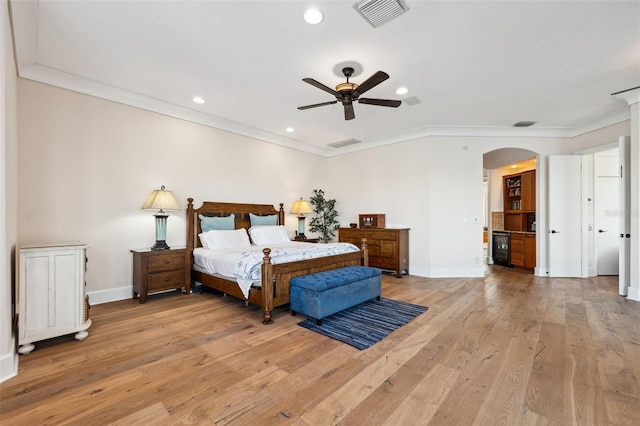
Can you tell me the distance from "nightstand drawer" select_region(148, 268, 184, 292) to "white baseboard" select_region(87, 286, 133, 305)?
46cm

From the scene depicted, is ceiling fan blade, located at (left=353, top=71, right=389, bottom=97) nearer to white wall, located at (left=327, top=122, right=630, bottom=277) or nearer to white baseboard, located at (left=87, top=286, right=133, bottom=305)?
white wall, located at (left=327, top=122, right=630, bottom=277)

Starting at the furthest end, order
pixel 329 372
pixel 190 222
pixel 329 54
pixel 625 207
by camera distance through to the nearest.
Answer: pixel 190 222, pixel 625 207, pixel 329 54, pixel 329 372

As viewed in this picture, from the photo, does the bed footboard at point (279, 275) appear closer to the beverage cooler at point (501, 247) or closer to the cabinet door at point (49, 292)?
the cabinet door at point (49, 292)

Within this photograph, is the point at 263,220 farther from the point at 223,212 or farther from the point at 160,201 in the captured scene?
the point at 160,201

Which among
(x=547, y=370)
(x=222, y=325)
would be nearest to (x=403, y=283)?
(x=547, y=370)

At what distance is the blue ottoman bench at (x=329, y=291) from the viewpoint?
122 inches

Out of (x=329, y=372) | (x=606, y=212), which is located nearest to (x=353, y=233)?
(x=329, y=372)

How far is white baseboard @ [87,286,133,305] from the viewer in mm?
3758

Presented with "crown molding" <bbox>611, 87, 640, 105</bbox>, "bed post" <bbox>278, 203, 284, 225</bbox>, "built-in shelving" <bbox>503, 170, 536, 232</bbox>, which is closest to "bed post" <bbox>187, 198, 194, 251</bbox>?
"bed post" <bbox>278, 203, 284, 225</bbox>

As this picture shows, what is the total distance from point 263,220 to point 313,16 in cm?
379

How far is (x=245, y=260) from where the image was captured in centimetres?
346

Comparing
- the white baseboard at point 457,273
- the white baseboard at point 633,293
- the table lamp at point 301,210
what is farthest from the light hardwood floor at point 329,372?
the table lamp at point 301,210

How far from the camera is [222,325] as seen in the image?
3100mm

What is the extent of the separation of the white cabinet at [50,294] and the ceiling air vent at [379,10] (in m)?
3.43
